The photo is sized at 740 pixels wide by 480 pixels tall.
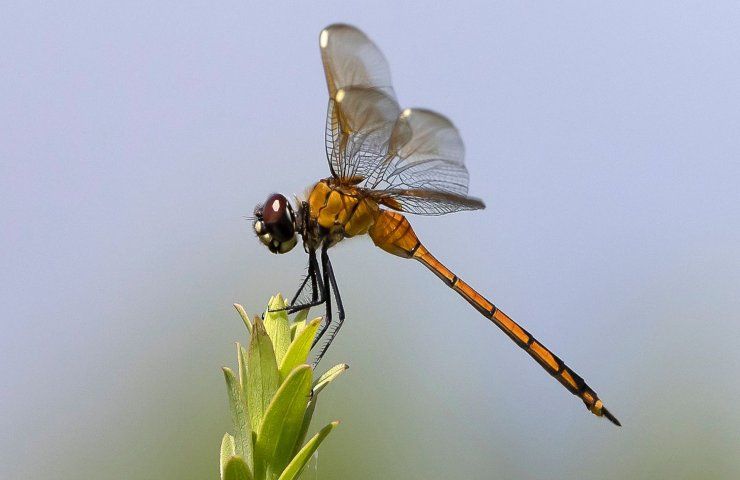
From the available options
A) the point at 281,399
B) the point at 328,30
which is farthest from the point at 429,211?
the point at 281,399

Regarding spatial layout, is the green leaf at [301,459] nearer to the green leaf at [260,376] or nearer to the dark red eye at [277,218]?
the green leaf at [260,376]

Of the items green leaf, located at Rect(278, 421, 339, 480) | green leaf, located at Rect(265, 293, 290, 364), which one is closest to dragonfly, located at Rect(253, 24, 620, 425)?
green leaf, located at Rect(265, 293, 290, 364)

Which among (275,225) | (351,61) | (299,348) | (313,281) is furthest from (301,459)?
(351,61)

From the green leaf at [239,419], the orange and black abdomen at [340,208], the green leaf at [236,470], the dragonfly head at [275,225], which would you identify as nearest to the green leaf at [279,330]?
the green leaf at [239,419]

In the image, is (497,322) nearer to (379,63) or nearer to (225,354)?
(379,63)

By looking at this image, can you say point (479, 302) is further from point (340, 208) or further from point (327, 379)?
point (327, 379)

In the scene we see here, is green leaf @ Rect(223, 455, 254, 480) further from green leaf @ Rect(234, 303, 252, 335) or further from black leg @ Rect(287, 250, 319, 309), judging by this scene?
black leg @ Rect(287, 250, 319, 309)
